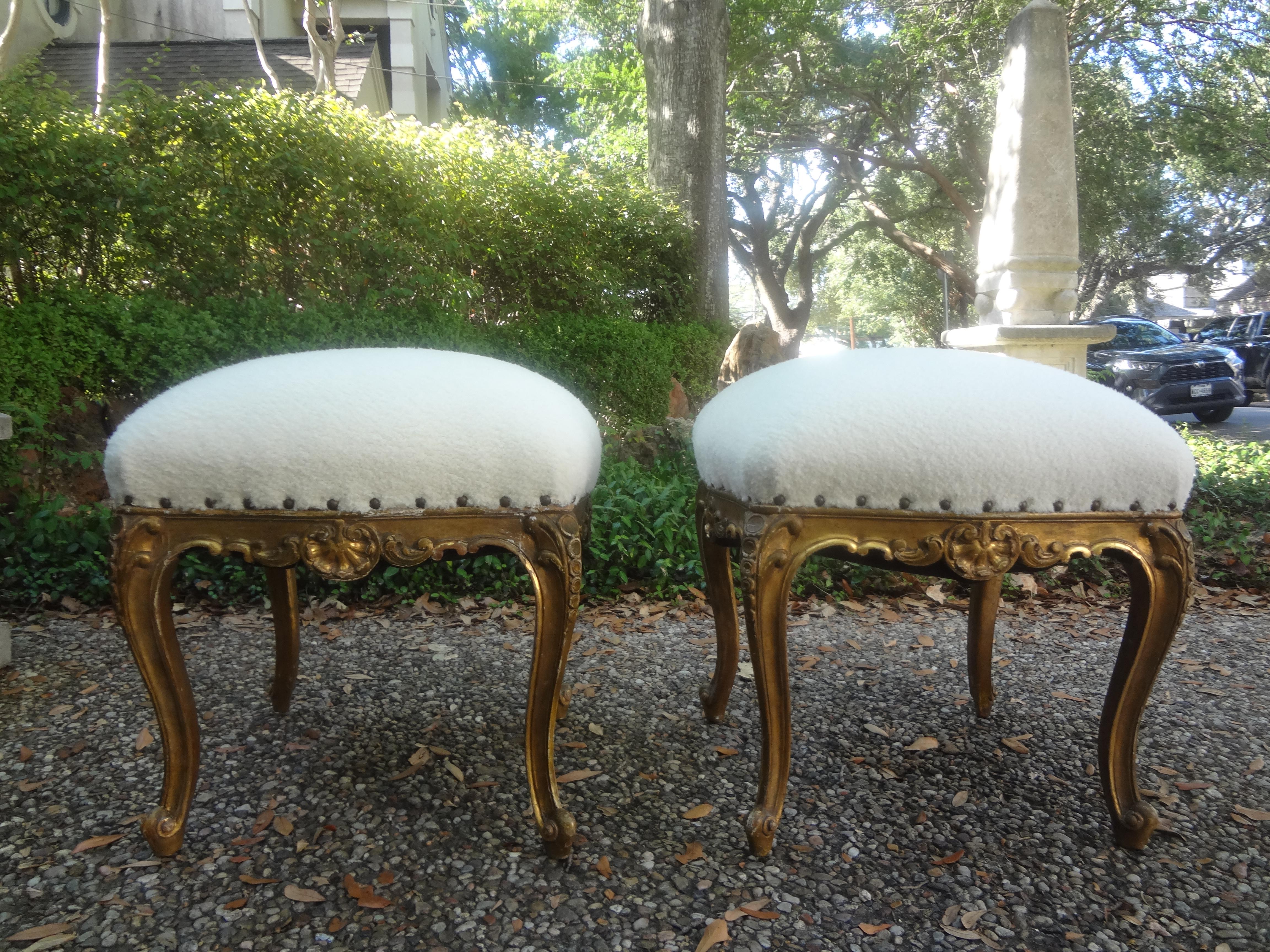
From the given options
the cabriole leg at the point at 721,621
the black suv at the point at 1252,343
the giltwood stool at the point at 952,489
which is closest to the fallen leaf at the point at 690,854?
the giltwood stool at the point at 952,489

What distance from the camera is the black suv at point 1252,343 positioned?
13.2m

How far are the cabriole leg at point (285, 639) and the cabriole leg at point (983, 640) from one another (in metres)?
1.75

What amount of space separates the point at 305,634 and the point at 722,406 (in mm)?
1784

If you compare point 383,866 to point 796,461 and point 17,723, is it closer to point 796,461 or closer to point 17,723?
point 796,461

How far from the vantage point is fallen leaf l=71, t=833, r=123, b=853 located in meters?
1.50

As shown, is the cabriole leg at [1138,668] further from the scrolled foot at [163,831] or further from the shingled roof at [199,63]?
the shingled roof at [199,63]

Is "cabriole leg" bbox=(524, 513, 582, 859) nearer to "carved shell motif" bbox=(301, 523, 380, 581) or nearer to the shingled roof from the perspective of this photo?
"carved shell motif" bbox=(301, 523, 380, 581)

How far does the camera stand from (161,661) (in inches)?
57.8

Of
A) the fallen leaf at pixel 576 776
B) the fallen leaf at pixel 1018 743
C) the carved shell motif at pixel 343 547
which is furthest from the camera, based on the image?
the fallen leaf at pixel 1018 743

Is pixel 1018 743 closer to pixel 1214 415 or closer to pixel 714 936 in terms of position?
pixel 714 936

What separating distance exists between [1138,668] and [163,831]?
1788 millimetres

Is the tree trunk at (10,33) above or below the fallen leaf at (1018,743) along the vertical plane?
above

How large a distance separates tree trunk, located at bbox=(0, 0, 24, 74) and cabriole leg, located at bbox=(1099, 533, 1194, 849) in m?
8.39

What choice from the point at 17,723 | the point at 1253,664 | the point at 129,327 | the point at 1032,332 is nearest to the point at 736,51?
the point at 1032,332
